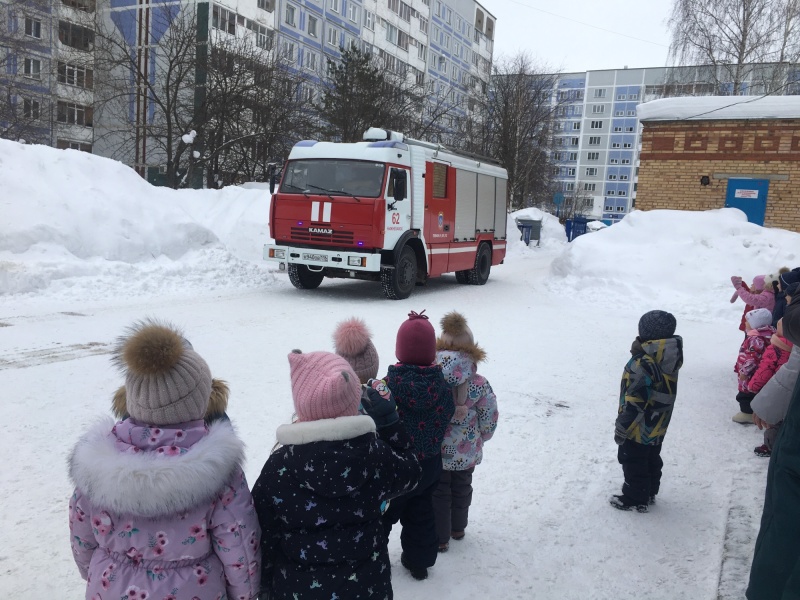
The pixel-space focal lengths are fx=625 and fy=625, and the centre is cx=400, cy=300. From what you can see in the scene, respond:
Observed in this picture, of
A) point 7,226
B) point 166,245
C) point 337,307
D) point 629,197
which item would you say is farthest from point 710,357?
point 629,197

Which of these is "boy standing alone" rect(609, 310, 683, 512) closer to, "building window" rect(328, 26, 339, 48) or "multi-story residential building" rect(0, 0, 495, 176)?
"multi-story residential building" rect(0, 0, 495, 176)

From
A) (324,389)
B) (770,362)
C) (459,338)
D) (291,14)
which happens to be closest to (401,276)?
(770,362)

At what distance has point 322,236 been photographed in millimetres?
11195

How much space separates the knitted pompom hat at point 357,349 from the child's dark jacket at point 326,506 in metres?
0.59

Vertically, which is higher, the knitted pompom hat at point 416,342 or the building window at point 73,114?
the building window at point 73,114

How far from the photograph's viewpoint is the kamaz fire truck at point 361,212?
36.1 ft

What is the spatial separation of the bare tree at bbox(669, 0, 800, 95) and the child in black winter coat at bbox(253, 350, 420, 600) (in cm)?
3047

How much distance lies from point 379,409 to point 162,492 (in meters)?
0.78

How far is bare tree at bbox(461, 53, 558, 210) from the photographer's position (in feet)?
122

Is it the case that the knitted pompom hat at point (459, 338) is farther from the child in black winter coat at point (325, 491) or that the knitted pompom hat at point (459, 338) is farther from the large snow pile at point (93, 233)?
the large snow pile at point (93, 233)

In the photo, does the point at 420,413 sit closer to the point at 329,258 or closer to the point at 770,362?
the point at 770,362

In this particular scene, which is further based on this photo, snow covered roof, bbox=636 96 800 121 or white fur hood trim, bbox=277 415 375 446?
snow covered roof, bbox=636 96 800 121

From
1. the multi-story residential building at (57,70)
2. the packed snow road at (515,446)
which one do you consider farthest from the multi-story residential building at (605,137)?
the packed snow road at (515,446)

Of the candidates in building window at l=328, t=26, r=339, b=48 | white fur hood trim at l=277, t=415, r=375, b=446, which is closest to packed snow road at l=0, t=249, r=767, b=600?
white fur hood trim at l=277, t=415, r=375, b=446
